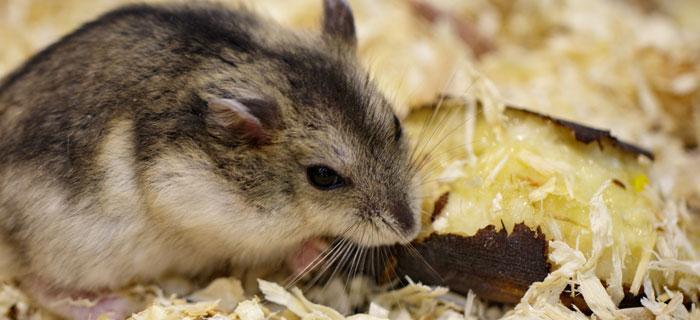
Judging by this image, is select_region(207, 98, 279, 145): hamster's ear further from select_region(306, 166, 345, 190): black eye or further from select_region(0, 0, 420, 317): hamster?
select_region(306, 166, 345, 190): black eye

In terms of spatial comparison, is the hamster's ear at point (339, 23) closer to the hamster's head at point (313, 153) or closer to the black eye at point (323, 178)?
the hamster's head at point (313, 153)

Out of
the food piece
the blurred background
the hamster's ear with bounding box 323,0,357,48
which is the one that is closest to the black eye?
the food piece

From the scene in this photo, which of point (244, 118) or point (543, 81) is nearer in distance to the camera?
point (244, 118)

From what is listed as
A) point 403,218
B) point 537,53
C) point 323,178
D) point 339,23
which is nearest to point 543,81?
point 537,53

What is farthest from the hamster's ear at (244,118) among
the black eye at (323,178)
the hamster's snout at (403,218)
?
the hamster's snout at (403,218)

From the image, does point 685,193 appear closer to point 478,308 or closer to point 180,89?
point 478,308

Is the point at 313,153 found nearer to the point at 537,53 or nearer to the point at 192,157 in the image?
the point at 192,157
